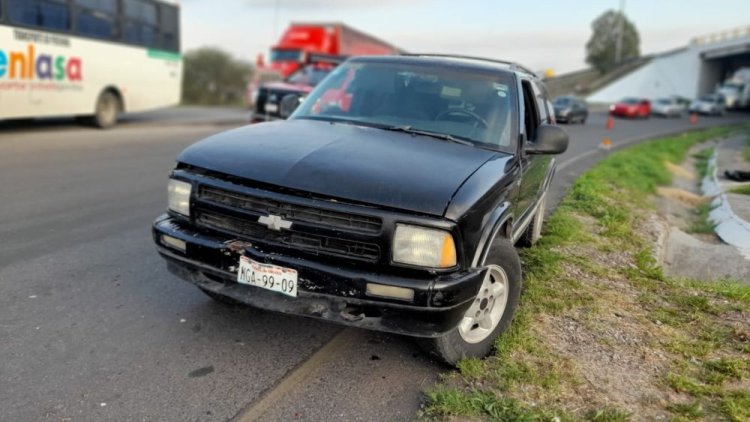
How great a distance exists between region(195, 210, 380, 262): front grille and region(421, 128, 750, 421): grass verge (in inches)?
32.1

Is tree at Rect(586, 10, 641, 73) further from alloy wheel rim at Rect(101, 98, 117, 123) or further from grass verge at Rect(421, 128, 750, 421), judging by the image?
grass verge at Rect(421, 128, 750, 421)

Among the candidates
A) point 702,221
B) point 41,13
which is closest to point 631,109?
point 702,221

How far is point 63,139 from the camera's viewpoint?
12859mm

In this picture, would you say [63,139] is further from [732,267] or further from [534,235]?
[732,267]

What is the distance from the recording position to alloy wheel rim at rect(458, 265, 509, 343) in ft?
11.7

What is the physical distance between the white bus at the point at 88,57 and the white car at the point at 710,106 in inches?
1695

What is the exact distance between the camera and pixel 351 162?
3.44 m

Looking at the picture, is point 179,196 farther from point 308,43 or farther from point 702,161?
point 308,43

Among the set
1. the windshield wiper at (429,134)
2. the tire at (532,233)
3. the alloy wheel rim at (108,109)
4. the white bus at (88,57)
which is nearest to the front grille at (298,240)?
the windshield wiper at (429,134)

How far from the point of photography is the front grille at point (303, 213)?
313cm

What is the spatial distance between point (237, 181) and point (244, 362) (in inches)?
40.4

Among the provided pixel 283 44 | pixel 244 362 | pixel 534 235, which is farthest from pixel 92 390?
pixel 283 44

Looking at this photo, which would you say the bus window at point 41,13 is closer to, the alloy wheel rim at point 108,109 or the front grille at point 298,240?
the alloy wheel rim at point 108,109

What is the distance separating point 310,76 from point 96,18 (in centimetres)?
562
